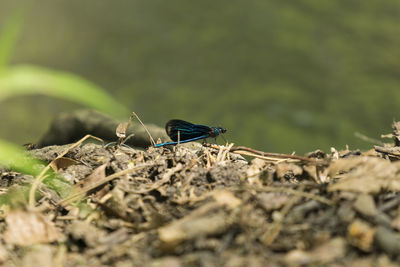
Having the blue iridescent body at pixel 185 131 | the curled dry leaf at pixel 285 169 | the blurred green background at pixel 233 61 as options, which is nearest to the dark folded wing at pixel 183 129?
the blue iridescent body at pixel 185 131

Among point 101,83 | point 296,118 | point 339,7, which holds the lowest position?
point 296,118

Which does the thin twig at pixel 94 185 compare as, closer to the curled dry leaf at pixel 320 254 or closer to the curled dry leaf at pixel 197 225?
the curled dry leaf at pixel 197 225

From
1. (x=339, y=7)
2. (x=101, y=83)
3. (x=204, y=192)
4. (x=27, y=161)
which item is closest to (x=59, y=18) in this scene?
(x=101, y=83)

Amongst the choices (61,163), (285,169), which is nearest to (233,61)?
(61,163)

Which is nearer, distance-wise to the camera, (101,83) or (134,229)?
(134,229)

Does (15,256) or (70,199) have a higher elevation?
(70,199)

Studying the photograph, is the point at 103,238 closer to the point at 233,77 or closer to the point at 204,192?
the point at 204,192

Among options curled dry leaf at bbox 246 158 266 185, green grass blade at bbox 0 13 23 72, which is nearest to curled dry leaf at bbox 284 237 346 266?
curled dry leaf at bbox 246 158 266 185
